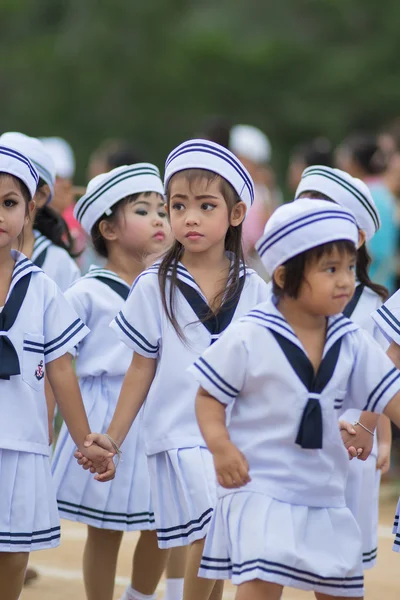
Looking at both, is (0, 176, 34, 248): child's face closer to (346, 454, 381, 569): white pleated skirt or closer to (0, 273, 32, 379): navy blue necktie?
(0, 273, 32, 379): navy blue necktie

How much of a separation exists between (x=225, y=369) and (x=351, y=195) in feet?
5.48

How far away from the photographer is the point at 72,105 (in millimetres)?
27062

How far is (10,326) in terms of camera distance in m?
4.32

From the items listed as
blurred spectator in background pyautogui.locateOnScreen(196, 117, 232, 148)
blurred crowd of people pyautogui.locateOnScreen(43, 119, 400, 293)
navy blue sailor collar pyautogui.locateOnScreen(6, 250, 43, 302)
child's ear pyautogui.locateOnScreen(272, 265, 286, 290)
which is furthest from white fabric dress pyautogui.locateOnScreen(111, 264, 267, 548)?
blurred spectator in background pyautogui.locateOnScreen(196, 117, 232, 148)

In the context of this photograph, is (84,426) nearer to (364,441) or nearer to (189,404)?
(189,404)

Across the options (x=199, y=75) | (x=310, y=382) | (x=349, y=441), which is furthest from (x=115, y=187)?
(x=199, y=75)

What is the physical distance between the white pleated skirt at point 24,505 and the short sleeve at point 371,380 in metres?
1.16

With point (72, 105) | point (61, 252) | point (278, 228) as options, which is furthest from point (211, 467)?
point (72, 105)

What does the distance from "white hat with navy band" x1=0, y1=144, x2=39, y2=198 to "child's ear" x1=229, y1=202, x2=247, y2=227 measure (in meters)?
0.73

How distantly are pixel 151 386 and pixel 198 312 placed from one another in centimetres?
31

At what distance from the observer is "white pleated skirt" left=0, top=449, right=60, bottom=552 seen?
427 centimetres

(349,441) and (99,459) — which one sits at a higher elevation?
(349,441)

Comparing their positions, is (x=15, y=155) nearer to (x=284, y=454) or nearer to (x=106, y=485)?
(x=106, y=485)

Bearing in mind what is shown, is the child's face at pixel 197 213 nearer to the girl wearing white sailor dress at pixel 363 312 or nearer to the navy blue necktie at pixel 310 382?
the girl wearing white sailor dress at pixel 363 312
